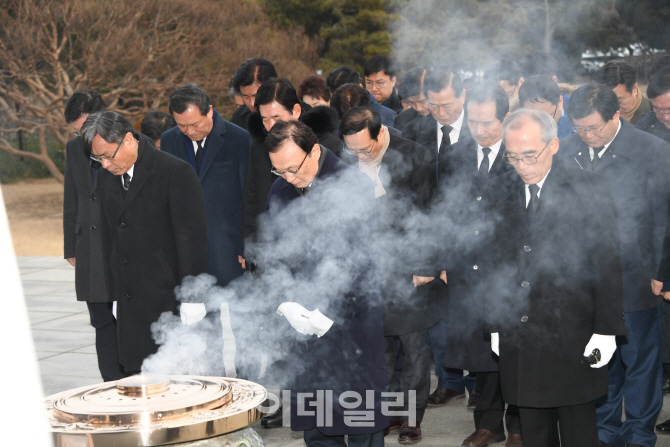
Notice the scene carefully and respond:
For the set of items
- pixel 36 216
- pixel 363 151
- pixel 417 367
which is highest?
pixel 363 151

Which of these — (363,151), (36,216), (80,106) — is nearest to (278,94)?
(363,151)

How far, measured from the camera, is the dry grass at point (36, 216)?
49.5 ft

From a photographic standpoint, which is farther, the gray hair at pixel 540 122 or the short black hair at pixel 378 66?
the short black hair at pixel 378 66

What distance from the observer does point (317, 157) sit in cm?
356

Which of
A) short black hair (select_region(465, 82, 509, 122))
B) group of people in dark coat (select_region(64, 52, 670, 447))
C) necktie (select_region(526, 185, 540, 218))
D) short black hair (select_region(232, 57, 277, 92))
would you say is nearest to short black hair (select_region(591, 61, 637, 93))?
group of people in dark coat (select_region(64, 52, 670, 447))

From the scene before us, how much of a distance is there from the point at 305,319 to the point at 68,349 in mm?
4076

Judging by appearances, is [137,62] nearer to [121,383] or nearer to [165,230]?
[165,230]

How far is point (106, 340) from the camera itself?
4.85 metres

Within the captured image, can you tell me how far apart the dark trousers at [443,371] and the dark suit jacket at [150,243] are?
189 centimetres

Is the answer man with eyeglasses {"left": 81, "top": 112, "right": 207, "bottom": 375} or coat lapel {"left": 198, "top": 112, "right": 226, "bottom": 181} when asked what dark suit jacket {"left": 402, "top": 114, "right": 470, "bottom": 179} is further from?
man with eyeglasses {"left": 81, "top": 112, "right": 207, "bottom": 375}

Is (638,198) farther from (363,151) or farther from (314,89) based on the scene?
(314,89)

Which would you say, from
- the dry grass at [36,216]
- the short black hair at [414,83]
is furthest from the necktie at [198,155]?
the dry grass at [36,216]

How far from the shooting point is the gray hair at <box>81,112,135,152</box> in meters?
3.79

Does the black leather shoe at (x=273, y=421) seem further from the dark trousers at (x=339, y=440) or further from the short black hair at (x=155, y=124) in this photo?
the short black hair at (x=155, y=124)
